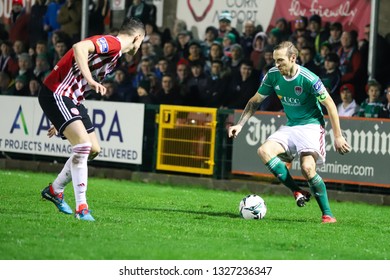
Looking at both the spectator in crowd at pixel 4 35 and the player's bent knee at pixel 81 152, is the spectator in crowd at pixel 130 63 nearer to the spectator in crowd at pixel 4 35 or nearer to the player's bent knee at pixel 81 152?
Result: the spectator in crowd at pixel 4 35

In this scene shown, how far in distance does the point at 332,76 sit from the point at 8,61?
7.93 m

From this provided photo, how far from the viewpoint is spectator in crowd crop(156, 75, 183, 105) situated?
1955cm

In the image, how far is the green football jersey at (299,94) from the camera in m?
12.9

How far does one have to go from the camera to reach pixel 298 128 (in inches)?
514

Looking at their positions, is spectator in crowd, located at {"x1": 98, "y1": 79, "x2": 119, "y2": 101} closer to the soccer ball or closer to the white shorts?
the white shorts

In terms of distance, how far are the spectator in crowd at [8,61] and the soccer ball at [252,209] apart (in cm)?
1091

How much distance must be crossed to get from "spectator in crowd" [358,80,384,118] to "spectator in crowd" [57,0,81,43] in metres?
7.60

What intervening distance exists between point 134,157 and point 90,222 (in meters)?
7.93

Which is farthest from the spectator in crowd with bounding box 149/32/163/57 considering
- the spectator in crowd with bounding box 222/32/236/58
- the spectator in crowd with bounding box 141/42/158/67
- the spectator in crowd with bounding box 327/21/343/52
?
the spectator in crowd with bounding box 327/21/343/52

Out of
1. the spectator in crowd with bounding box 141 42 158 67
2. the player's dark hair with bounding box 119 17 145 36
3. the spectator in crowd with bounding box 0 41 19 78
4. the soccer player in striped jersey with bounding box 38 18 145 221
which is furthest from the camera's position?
the spectator in crowd with bounding box 0 41 19 78

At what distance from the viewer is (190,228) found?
450 inches

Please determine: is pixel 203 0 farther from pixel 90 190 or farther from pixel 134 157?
pixel 90 190

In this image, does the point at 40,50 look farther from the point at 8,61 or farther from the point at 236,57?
the point at 236,57

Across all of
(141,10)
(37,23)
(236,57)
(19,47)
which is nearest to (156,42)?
(141,10)
